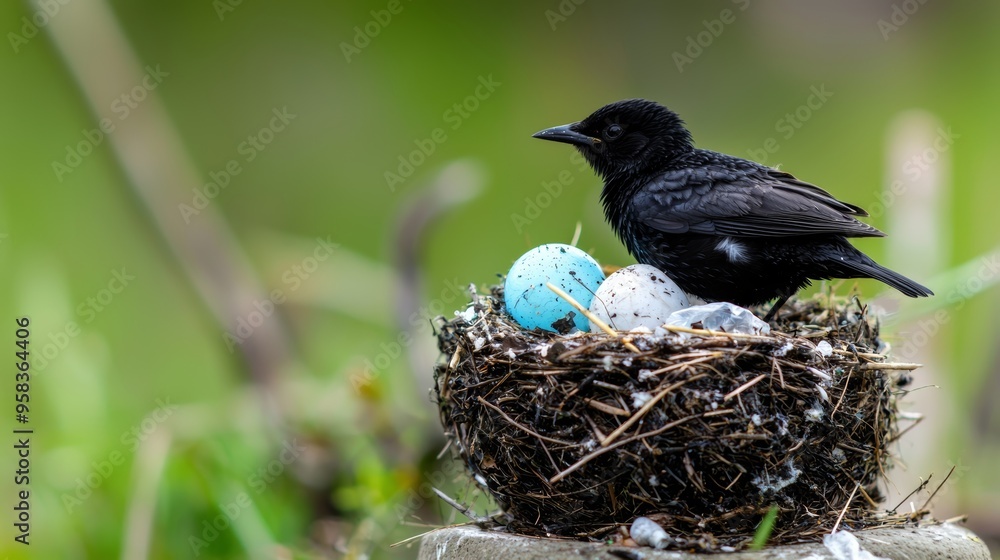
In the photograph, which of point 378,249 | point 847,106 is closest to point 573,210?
point 378,249

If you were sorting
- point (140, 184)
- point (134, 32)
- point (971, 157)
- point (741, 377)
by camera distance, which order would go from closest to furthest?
point (741, 377), point (140, 184), point (971, 157), point (134, 32)

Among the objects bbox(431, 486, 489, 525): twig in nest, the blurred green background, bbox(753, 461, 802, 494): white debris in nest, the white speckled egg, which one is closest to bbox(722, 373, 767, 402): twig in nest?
bbox(753, 461, 802, 494): white debris in nest

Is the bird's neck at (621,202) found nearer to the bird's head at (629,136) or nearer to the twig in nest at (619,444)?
the bird's head at (629,136)

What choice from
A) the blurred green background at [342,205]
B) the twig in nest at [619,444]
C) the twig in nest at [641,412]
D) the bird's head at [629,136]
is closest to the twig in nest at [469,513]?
the twig in nest at [619,444]

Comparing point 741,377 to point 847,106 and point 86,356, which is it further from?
point 847,106

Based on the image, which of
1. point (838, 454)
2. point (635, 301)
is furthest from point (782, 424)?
point (635, 301)

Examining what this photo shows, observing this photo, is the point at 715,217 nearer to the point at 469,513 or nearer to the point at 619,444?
the point at 619,444

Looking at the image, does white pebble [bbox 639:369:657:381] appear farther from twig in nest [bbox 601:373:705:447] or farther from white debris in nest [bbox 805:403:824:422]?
white debris in nest [bbox 805:403:824:422]
